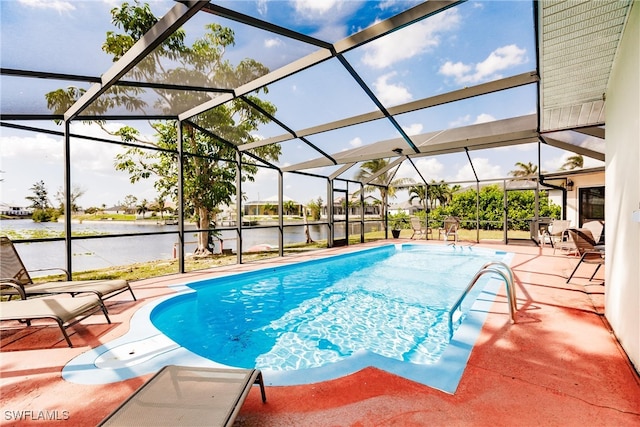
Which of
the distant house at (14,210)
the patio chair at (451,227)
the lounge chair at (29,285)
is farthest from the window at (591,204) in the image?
the distant house at (14,210)

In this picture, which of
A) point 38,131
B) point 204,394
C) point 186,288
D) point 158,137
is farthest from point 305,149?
point 204,394

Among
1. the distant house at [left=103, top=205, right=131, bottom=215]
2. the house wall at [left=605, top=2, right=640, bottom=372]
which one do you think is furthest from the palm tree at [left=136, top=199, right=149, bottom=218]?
the house wall at [left=605, top=2, right=640, bottom=372]

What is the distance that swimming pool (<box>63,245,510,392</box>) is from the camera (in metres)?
2.65

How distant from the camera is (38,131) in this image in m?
4.78

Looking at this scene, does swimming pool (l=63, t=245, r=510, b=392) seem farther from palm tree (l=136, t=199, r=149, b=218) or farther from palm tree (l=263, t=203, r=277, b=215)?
palm tree (l=263, t=203, r=277, b=215)

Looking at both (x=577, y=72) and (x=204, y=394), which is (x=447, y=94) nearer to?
(x=577, y=72)

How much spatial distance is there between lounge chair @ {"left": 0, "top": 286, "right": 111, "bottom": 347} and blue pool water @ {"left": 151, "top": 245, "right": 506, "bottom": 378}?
3.20 feet

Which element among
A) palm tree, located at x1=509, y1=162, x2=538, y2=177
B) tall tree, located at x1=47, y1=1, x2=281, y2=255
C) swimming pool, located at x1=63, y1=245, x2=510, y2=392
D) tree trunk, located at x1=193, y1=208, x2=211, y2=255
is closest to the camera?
swimming pool, located at x1=63, y1=245, x2=510, y2=392

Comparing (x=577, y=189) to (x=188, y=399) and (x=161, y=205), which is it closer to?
(x=188, y=399)

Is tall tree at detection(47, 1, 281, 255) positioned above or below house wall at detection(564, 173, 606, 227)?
above

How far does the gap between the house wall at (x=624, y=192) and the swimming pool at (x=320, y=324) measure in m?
1.26

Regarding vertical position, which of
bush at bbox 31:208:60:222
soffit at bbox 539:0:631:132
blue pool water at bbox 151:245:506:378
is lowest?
blue pool water at bbox 151:245:506:378

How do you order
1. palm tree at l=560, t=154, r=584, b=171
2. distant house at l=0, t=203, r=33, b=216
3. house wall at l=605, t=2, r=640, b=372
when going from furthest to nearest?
palm tree at l=560, t=154, r=584, b=171, distant house at l=0, t=203, r=33, b=216, house wall at l=605, t=2, r=640, b=372

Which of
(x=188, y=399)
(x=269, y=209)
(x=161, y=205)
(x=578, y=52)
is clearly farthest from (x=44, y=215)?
(x=269, y=209)
